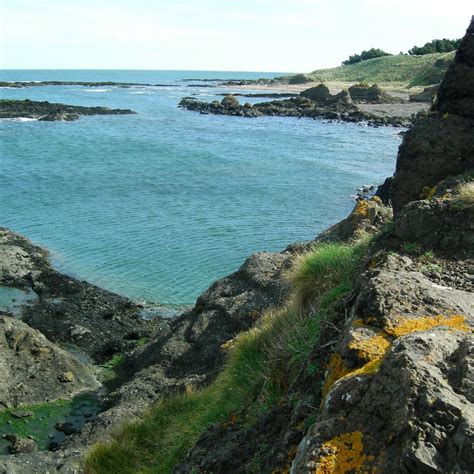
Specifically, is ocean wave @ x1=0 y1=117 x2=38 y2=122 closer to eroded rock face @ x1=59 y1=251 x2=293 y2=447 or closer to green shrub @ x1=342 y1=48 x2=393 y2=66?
eroded rock face @ x1=59 y1=251 x2=293 y2=447

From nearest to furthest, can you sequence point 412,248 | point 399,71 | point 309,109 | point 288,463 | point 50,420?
point 288,463 → point 412,248 → point 50,420 → point 309,109 → point 399,71

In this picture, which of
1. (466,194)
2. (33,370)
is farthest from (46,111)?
(466,194)

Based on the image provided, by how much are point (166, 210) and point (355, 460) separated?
28.7 meters

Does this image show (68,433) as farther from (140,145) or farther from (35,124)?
(35,124)

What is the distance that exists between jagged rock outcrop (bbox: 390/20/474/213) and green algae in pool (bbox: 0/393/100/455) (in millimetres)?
8409

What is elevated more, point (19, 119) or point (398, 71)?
point (398, 71)

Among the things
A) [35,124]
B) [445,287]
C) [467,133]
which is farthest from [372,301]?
[35,124]

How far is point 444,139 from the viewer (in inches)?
366

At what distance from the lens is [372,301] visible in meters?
4.78

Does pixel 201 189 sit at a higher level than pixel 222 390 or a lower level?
lower

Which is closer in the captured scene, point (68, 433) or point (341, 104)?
point (68, 433)

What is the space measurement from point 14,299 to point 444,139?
16100 millimetres

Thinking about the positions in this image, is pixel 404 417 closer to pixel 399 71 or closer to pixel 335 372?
pixel 335 372

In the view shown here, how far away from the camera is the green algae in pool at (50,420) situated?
12.2m
